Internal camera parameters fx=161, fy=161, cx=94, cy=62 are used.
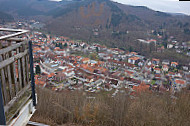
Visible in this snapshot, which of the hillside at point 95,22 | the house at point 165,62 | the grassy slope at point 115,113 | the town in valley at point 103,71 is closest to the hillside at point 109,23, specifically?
the hillside at point 95,22

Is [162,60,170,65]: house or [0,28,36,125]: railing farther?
[162,60,170,65]: house

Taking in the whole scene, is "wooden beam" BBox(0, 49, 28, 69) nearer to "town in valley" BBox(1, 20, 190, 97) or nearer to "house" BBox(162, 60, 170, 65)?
"town in valley" BBox(1, 20, 190, 97)

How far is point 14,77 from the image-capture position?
41.6 inches

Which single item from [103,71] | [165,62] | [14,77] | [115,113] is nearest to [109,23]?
[165,62]

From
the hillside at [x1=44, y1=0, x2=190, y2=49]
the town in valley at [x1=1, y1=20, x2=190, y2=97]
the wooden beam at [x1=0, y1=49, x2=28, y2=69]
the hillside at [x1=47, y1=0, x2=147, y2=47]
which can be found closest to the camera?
the wooden beam at [x1=0, y1=49, x2=28, y2=69]

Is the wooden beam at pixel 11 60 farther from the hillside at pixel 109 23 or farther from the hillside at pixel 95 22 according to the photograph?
the hillside at pixel 95 22

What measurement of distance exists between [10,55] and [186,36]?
25099 mm

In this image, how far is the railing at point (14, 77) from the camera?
94cm

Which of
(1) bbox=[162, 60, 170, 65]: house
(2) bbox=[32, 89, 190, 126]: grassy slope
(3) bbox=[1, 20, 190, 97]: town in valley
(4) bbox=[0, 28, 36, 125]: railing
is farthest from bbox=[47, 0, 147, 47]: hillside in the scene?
(4) bbox=[0, 28, 36, 125]: railing

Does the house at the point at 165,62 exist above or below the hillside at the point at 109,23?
below

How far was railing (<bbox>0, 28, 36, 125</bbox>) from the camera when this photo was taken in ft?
3.08

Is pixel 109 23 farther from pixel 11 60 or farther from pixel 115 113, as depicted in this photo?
pixel 11 60

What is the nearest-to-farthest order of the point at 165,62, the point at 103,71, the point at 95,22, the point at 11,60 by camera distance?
the point at 11,60, the point at 103,71, the point at 165,62, the point at 95,22

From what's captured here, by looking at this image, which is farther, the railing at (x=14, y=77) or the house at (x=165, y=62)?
the house at (x=165, y=62)
